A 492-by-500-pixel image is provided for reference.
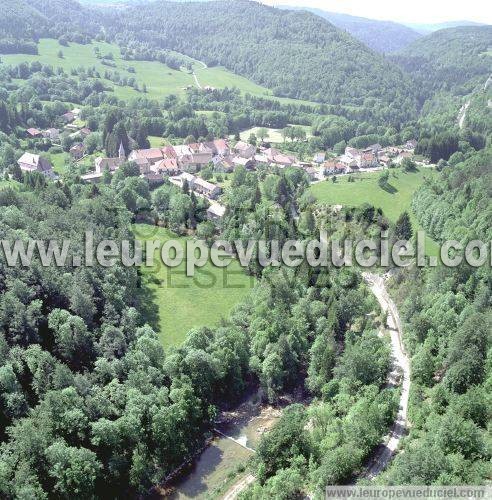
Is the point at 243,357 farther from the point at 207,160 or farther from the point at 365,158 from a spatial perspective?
the point at 365,158

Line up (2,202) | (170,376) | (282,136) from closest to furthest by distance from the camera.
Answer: (170,376) → (2,202) → (282,136)

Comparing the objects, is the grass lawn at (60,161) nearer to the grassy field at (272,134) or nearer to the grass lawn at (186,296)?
the grass lawn at (186,296)

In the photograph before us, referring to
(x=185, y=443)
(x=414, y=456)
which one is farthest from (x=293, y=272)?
(x=414, y=456)

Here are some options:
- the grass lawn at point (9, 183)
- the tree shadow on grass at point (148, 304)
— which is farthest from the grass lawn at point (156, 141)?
the tree shadow on grass at point (148, 304)

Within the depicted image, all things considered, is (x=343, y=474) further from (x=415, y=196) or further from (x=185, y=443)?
(x=415, y=196)

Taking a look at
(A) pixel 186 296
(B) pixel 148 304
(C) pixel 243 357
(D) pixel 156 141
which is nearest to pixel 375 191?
(A) pixel 186 296

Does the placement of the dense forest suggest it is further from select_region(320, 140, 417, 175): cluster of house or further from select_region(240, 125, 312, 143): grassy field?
select_region(240, 125, 312, 143): grassy field
